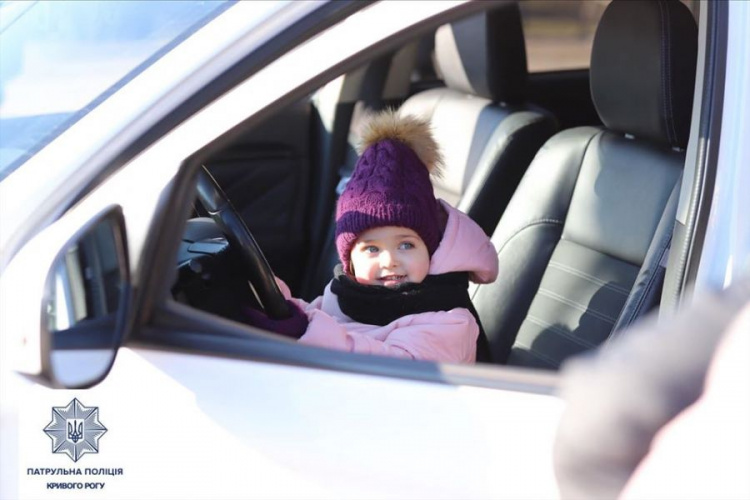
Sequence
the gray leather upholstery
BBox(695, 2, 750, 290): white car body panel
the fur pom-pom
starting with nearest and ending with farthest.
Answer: BBox(695, 2, 750, 290): white car body panel < the fur pom-pom < the gray leather upholstery

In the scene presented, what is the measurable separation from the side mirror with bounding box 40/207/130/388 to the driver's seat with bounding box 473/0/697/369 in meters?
1.09

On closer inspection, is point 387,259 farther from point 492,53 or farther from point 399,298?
point 492,53

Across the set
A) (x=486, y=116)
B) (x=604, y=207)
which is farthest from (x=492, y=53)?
(x=604, y=207)

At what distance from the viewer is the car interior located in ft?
7.20

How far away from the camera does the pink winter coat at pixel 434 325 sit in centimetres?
186

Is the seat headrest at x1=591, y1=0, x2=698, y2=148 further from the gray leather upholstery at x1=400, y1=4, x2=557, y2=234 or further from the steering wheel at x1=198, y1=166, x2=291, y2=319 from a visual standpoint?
the steering wheel at x1=198, y1=166, x2=291, y2=319

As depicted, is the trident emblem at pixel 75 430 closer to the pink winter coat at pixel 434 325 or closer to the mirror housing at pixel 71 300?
the mirror housing at pixel 71 300

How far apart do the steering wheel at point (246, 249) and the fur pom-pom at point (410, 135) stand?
44 centimetres

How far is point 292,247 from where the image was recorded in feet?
13.6

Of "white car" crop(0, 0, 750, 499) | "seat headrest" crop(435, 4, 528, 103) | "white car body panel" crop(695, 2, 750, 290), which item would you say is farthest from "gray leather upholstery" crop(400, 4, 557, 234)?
"white car body panel" crop(695, 2, 750, 290)

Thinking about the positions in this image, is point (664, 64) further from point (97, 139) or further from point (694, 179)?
point (97, 139)

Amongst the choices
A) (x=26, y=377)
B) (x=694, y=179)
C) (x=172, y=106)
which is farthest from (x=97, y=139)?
(x=694, y=179)

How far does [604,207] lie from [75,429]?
1632mm

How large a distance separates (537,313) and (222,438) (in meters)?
1.47
